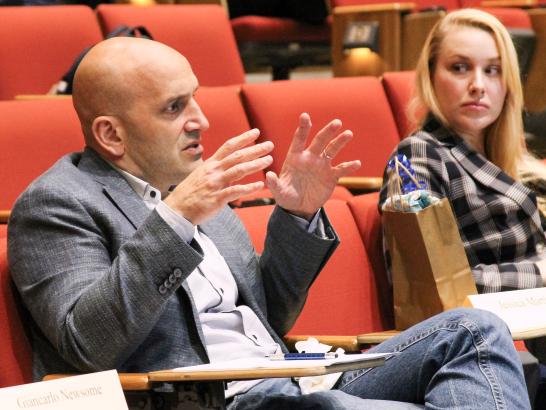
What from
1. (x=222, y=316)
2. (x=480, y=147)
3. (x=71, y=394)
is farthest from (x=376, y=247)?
(x=71, y=394)

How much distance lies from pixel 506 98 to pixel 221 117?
0.39m

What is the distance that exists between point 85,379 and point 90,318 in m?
0.06

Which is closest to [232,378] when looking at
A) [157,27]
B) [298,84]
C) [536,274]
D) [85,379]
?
[85,379]

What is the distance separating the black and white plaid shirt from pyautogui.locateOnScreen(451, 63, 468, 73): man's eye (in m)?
0.10

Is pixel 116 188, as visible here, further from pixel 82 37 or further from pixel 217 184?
pixel 82 37

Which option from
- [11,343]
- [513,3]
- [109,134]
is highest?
[109,134]

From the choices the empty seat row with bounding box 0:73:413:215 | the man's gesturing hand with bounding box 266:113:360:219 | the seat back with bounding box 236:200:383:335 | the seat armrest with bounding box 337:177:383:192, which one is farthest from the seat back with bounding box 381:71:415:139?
the man's gesturing hand with bounding box 266:113:360:219

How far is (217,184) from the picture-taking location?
84cm

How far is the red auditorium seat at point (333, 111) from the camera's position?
153 cm

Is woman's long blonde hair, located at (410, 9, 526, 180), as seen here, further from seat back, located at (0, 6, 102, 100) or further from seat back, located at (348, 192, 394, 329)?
seat back, located at (0, 6, 102, 100)

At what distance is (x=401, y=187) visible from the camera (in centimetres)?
113

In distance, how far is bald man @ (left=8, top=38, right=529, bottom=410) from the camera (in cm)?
84

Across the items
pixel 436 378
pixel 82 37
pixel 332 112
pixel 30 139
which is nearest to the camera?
pixel 436 378

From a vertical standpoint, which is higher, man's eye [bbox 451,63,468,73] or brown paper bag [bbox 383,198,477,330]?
man's eye [bbox 451,63,468,73]
